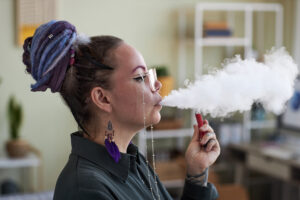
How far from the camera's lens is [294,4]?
14.0 feet

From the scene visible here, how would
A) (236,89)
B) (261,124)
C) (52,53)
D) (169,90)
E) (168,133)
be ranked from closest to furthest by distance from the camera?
(52,53)
(236,89)
(169,90)
(168,133)
(261,124)

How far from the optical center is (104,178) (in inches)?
40.8

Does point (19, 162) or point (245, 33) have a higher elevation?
point (245, 33)

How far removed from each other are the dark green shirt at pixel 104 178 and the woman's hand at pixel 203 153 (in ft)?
0.19

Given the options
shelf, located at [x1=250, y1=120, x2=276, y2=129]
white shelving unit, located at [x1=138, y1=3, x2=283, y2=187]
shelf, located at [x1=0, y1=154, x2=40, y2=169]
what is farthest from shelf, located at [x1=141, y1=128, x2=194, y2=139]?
shelf, located at [x1=0, y1=154, x2=40, y2=169]

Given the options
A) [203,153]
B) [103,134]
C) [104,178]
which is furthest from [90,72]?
[203,153]

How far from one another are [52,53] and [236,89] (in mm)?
518

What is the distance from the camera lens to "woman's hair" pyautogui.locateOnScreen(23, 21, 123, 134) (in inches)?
42.8

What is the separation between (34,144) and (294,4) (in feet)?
9.39

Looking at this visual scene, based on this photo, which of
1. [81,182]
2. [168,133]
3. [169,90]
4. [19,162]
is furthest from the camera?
[168,133]

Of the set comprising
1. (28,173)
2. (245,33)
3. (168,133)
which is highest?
(245,33)

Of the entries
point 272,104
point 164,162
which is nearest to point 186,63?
point 164,162

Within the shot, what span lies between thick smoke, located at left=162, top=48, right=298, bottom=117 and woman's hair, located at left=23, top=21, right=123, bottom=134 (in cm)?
20

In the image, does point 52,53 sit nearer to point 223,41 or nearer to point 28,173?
Result: point 28,173
